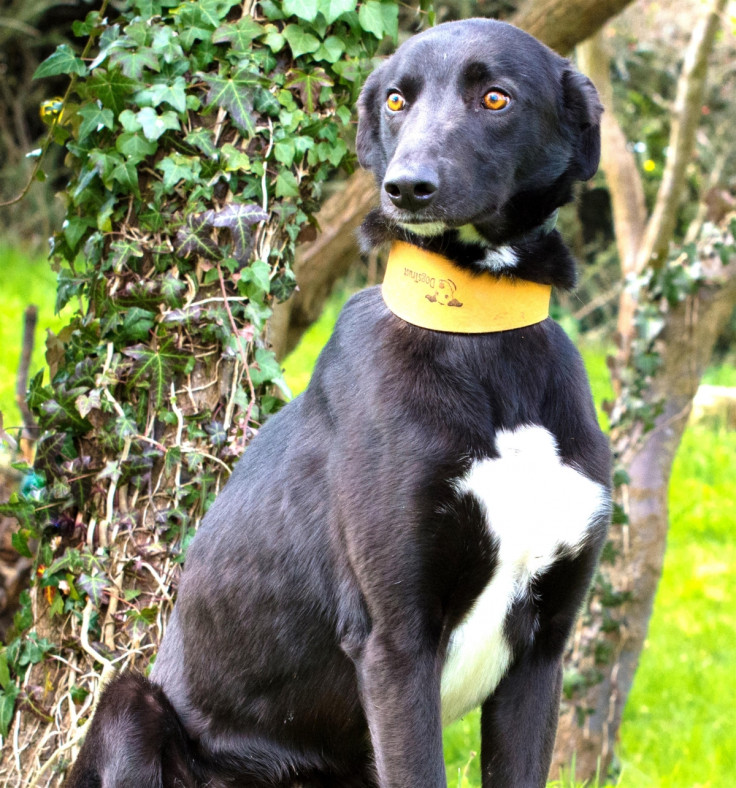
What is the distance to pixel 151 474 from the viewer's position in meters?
2.57

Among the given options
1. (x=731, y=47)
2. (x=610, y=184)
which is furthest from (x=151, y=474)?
(x=731, y=47)

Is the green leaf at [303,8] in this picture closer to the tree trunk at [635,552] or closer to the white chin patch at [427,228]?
the white chin patch at [427,228]

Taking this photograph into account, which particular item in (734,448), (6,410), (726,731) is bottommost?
(734,448)

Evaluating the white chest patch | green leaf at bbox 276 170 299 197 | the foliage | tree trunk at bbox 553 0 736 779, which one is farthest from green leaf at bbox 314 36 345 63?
tree trunk at bbox 553 0 736 779

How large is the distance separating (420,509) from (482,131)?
711 millimetres

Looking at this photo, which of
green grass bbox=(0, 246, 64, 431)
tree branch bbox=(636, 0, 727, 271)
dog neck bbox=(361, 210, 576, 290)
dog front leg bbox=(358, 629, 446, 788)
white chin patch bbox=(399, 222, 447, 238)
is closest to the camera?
dog front leg bbox=(358, 629, 446, 788)

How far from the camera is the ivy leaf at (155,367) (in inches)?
99.7

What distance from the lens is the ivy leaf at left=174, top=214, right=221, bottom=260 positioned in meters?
2.51

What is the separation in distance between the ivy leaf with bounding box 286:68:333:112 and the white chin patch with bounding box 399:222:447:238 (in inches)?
27.8

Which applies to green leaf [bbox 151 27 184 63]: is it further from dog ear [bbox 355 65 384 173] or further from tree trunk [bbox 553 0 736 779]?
tree trunk [bbox 553 0 736 779]

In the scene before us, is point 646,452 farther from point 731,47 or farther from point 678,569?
point 731,47

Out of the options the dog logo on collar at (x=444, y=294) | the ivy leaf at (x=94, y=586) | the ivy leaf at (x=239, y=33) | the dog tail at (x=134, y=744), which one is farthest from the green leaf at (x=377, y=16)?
the dog tail at (x=134, y=744)

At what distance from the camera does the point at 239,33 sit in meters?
2.48

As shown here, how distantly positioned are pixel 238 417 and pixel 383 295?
0.70 metres
